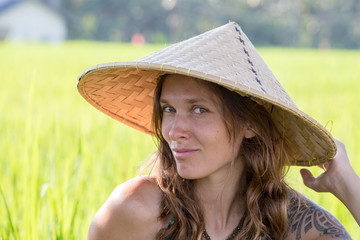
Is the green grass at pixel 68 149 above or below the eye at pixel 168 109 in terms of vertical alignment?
below

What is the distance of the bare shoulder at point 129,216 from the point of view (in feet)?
5.22

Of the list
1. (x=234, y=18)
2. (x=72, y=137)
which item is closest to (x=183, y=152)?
(x=72, y=137)

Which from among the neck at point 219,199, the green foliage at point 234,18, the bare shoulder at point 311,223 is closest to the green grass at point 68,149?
the bare shoulder at point 311,223

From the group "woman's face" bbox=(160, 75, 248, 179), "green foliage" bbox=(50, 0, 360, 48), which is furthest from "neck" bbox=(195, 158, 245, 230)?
"green foliage" bbox=(50, 0, 360, 48)

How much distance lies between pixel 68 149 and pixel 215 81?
224cm

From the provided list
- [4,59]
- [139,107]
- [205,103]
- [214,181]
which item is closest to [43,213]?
[139,107]

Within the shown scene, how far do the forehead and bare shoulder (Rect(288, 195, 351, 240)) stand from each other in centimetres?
43

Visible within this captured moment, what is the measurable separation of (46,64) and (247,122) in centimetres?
895

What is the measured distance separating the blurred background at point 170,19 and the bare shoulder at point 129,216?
36825 mm

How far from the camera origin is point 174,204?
1.61m

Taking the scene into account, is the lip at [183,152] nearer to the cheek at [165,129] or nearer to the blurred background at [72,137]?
the cheek at [165,129]

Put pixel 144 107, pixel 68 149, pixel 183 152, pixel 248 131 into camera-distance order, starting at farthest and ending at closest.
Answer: pixel 68 149 < pixel 144 107 < pixel 248 131 < pixel 183 152

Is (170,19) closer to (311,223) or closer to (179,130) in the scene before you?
(311,223)

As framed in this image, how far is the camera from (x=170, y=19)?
1534 inches
